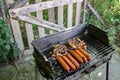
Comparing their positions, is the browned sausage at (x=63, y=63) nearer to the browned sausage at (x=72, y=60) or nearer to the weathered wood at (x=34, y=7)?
the browned sausage at (x=72, y=60)

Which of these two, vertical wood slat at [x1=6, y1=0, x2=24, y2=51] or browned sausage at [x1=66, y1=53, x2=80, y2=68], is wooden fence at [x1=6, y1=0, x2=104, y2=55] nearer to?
vertical wood slat at [x1=6, y1=0, x2=24, y2=51]

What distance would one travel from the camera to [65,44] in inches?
93.4

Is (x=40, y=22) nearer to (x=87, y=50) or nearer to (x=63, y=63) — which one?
(x=87, y=50)

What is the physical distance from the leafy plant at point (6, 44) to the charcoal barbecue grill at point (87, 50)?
0.86 m

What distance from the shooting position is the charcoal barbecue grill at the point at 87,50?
1900 millimetres

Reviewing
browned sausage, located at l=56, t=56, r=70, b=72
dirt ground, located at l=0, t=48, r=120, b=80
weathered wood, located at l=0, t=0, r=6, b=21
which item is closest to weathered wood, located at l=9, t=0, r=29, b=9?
weathered wood, located at l=0, t=0, r=6, b=21

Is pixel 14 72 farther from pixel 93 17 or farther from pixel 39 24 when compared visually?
pixel 93 17

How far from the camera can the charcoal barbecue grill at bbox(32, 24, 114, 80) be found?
6.23ft

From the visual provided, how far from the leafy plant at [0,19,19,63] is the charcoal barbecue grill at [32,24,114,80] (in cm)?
86

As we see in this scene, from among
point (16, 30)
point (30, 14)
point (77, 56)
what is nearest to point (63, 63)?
point (77, 56)

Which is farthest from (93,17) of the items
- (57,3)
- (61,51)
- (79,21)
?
(61,51)

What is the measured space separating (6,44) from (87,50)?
1461 mm

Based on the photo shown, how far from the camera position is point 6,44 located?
2.86 meters

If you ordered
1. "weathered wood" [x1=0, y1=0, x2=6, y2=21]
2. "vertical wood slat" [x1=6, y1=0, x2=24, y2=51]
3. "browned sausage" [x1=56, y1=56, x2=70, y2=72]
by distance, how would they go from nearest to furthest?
"browned sausage" [x1=56, y1=56, x2=70, y2=72], "weathered wood" [x1=0, y1=0, x2=6, y2=21], "vertical wood slat" [x1=6, y1=0, x2=24, y2=51]
